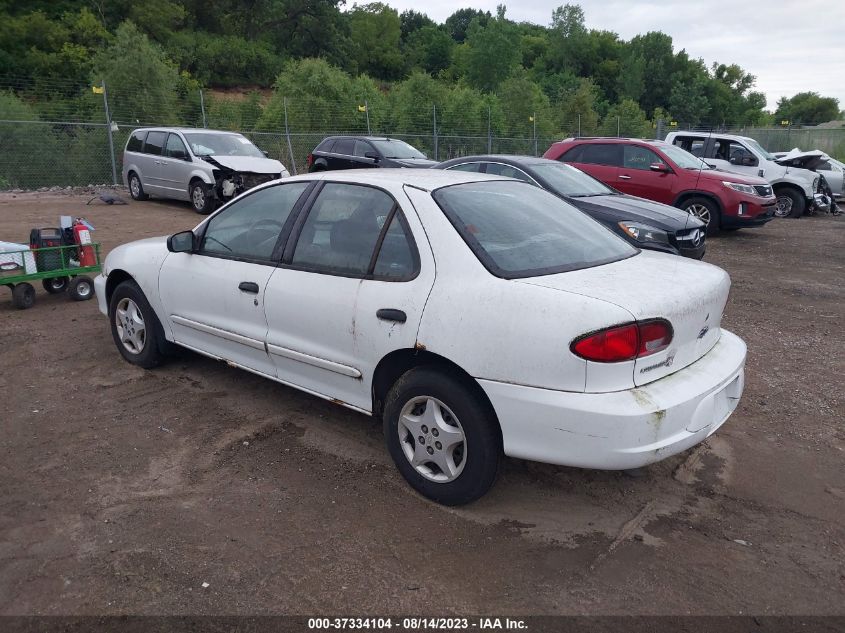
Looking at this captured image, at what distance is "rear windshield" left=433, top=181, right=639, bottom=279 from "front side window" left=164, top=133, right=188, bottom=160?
11683 mm

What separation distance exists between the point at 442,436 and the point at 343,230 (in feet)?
4.33

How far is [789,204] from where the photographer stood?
16266 millimetres

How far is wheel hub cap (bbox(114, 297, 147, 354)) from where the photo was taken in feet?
16.9

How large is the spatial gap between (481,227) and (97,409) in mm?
2870

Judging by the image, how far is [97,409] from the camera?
14.9 feet

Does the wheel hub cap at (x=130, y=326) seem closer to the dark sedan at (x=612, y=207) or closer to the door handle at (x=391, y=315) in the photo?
the door handle at (x=391, y=315)

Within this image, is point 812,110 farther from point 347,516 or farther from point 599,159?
point 347,516

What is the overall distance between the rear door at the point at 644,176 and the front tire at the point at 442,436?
10037 millimetres

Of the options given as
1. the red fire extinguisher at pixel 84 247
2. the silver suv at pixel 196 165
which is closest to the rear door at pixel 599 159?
the silver suv at pixel 196 165

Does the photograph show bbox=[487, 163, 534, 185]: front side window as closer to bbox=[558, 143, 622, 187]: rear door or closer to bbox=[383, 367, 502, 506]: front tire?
bbox=[558, 143, 622, 187]: rear door

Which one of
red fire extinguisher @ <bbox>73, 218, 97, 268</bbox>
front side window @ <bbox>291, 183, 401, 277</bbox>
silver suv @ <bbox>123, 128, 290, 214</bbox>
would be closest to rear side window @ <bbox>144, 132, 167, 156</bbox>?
silver suv @ <bbox>123, 128, 290, 214</bbox>

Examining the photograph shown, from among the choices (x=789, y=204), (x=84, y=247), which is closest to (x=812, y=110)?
(x=789, y=204)

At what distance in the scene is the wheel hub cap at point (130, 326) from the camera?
5.14 metres

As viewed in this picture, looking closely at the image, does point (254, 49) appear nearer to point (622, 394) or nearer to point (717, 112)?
point (717, 112)
